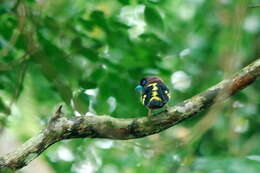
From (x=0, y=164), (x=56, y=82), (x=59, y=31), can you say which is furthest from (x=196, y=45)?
(x=0, y=164)

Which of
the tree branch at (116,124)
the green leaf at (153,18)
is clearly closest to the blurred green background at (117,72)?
the green leaf at (153,18)

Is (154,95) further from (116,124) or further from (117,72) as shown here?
(117,72)

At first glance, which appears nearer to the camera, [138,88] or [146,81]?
[146,81]

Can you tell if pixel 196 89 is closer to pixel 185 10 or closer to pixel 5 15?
pixel 5 15

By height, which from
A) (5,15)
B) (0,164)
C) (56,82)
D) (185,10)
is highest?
(185,10)

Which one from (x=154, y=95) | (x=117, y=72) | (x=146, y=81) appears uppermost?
(x=117, y=72)

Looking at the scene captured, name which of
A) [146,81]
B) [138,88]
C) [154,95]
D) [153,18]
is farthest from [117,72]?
[154,95]
